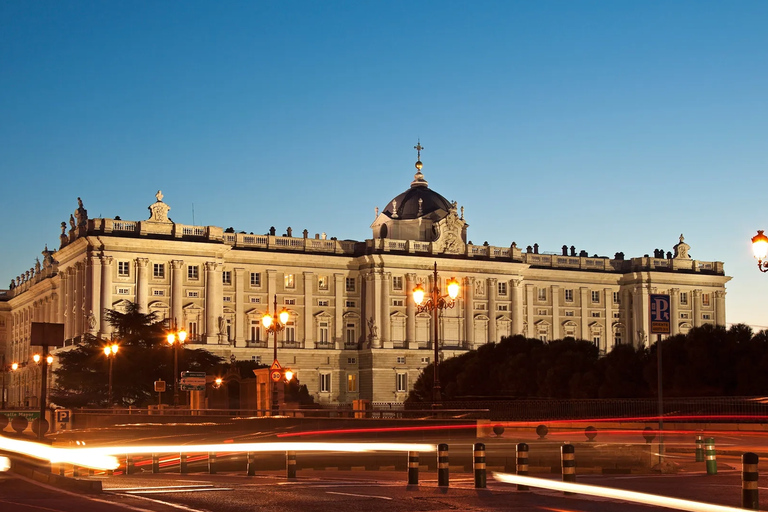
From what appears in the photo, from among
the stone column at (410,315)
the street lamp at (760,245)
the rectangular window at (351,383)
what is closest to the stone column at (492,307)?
the stone column at (410,315)

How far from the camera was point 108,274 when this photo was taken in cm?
11162

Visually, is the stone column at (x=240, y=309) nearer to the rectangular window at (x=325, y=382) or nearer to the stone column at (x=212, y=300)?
the stone column at (x=212, y=300)

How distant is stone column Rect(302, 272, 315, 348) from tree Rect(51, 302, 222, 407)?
84.0 ft

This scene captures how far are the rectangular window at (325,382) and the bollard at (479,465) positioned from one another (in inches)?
4029

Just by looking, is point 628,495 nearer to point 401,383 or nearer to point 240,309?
point 240,309

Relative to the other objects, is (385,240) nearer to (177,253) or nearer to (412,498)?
(177,253)

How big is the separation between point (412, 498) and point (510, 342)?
243 feet

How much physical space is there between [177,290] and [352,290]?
2175 cm

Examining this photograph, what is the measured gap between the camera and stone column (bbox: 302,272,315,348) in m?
124

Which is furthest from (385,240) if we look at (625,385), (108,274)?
(625,385)

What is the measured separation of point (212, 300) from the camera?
117m

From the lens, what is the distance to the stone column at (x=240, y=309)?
12025 cm

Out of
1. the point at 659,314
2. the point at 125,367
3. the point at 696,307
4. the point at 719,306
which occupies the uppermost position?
the point at 719,306

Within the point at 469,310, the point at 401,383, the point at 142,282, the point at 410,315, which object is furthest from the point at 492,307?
the point at 142,282
